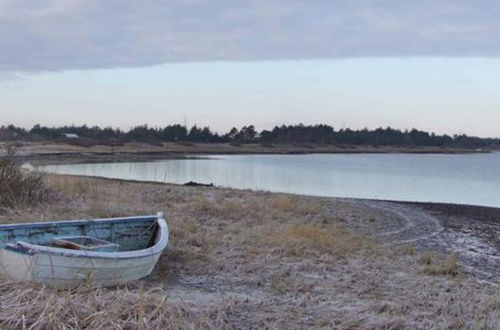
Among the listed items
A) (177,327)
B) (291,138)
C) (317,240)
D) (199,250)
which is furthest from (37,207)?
(291,138)

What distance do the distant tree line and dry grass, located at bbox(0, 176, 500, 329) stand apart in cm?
8617

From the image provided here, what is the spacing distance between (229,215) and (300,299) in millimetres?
7264

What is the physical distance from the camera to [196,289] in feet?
23.9

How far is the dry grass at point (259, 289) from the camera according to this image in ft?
17.0

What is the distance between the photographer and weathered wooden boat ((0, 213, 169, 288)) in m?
6.28

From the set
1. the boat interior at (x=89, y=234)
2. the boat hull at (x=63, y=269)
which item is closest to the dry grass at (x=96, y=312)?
the boat hull at (x=63, y=269)

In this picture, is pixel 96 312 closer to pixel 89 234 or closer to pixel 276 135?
pixel 89 234

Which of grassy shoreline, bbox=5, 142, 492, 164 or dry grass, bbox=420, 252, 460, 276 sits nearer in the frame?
dry grass, bbox=420, 252, 460, 276

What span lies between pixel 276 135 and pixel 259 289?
11575 centimetres

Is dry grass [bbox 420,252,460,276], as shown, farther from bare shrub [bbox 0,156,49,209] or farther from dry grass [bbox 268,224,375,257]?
bare shrub [bbox 0,156,49,209]

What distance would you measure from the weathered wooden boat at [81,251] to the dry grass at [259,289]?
27cm

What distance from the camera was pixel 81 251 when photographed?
6.50 metres

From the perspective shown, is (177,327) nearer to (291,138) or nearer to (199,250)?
(199,250)

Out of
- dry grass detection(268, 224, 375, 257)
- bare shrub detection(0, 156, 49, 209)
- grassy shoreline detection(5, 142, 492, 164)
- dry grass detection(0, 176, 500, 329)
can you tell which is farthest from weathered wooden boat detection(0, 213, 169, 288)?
grassy shoreline detection(5, 142, 492, 164)
